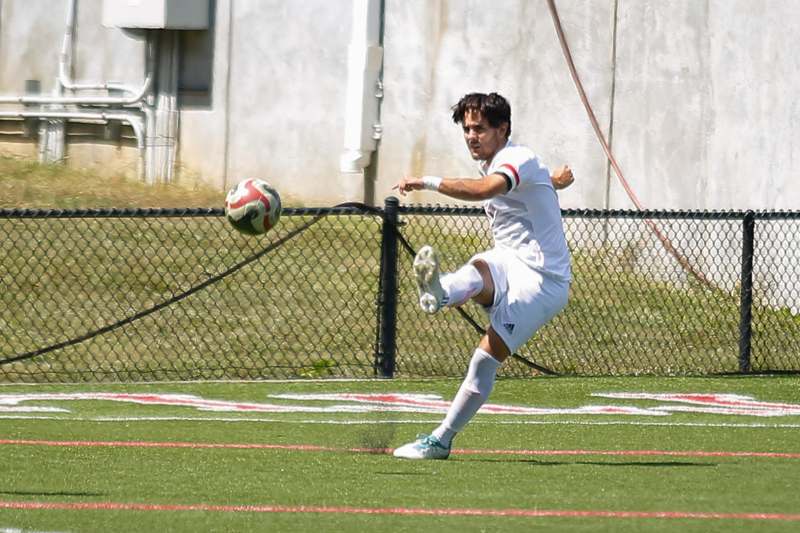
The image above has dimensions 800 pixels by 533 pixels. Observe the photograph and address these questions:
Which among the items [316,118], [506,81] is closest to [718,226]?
[506,81]

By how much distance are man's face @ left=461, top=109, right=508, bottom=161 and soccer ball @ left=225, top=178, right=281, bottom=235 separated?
54.7 inches

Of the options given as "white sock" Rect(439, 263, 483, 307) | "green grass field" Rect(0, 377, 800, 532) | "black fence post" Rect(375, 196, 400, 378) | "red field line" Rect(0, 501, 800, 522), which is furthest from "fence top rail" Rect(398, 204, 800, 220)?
"red field line" Rect(0, 501, 800, 522)

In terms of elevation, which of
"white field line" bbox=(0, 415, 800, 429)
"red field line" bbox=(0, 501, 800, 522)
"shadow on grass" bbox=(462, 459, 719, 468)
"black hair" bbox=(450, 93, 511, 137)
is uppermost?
"black hair" bbox=(450, 93, 511, 137)

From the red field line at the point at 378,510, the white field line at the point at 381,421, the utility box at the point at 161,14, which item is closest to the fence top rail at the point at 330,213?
the white field line at the point at 381,421

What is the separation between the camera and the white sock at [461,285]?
856 cm

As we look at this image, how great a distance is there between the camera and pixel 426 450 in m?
8.68

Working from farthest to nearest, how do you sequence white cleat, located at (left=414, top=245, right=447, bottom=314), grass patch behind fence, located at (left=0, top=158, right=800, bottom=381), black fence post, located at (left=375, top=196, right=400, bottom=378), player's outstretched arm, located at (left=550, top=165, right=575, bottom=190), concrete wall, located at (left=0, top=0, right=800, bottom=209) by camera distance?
1. concrete wall, located at (left=0, top=0, right=800, bottom=209)
2. grass patch behind fence, located at (left=0, top=158, right=800, bottom=381)
3. black fence post, located at (left=375, top=196, right=400, bottom=378)
4. player's outstretched arm, located at (left=550, top=165, right=575, bottom=190)
5. white cleat, located at (left=414, top=245, right=447, bottom=314)

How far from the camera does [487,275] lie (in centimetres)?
875

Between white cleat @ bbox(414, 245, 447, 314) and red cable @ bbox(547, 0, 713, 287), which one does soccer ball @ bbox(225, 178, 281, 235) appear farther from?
red cable @ bbox(547, 0, 713, 287)

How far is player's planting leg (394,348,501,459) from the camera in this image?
869 cm

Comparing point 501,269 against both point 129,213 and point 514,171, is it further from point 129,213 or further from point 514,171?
point 129,213

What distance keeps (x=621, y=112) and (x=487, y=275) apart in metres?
9.33

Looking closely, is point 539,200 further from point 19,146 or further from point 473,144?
point 19,146

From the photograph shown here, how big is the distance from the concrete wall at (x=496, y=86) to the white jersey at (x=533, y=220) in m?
7.84
